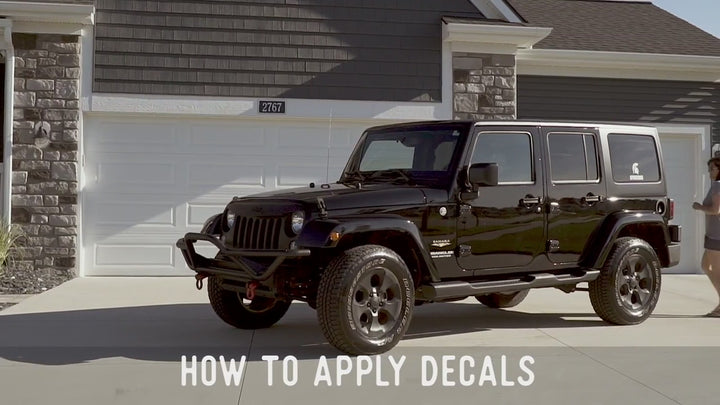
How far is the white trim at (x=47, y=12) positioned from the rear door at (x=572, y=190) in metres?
6.88

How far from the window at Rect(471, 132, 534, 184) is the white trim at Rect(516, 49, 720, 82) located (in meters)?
5.67

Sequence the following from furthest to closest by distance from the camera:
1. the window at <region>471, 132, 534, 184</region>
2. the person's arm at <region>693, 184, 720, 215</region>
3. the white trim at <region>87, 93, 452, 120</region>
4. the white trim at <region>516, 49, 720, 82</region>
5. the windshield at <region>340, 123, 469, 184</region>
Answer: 1. the white trim at <region>516, 49, 720, 82</region>
2. the white trim at <region>87, 93, 452, 120</region>
3. the person's arm at <region>693, 184, 720, 215</region>
4. the window at <region>471, 132, 534, 184</region>
5. the windshield at <region>340, 123, 469, 184</region>

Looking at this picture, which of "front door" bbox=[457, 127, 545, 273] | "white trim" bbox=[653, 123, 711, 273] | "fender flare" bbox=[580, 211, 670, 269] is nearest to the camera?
"front door" bbox=[457, 127, 545, 273]

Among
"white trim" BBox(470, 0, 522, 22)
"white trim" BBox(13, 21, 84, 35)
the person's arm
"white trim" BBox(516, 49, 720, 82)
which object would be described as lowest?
the person's arm

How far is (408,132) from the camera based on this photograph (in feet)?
24.1

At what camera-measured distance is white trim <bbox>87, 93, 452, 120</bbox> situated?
449 inches

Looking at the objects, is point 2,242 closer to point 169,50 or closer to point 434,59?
point 169,50

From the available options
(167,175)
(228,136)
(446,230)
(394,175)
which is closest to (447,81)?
(228,136)

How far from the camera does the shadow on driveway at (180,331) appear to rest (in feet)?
20.4

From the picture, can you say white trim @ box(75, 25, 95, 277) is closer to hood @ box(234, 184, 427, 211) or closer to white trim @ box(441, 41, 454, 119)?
white trim @ box(441, 41, 454, 119)

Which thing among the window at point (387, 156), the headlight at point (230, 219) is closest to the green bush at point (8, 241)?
the headlight at point (230, 219)

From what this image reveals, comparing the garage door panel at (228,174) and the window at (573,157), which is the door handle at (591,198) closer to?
the window at (573,157)

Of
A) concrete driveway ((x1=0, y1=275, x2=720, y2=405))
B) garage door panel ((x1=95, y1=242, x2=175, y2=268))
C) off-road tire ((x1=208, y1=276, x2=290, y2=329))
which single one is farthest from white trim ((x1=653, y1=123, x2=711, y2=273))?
off-road tire ((x1=208, y1=276, x2=290, y2=329))

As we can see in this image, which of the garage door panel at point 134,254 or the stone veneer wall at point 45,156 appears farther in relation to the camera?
the garage door panel at point 134,254
